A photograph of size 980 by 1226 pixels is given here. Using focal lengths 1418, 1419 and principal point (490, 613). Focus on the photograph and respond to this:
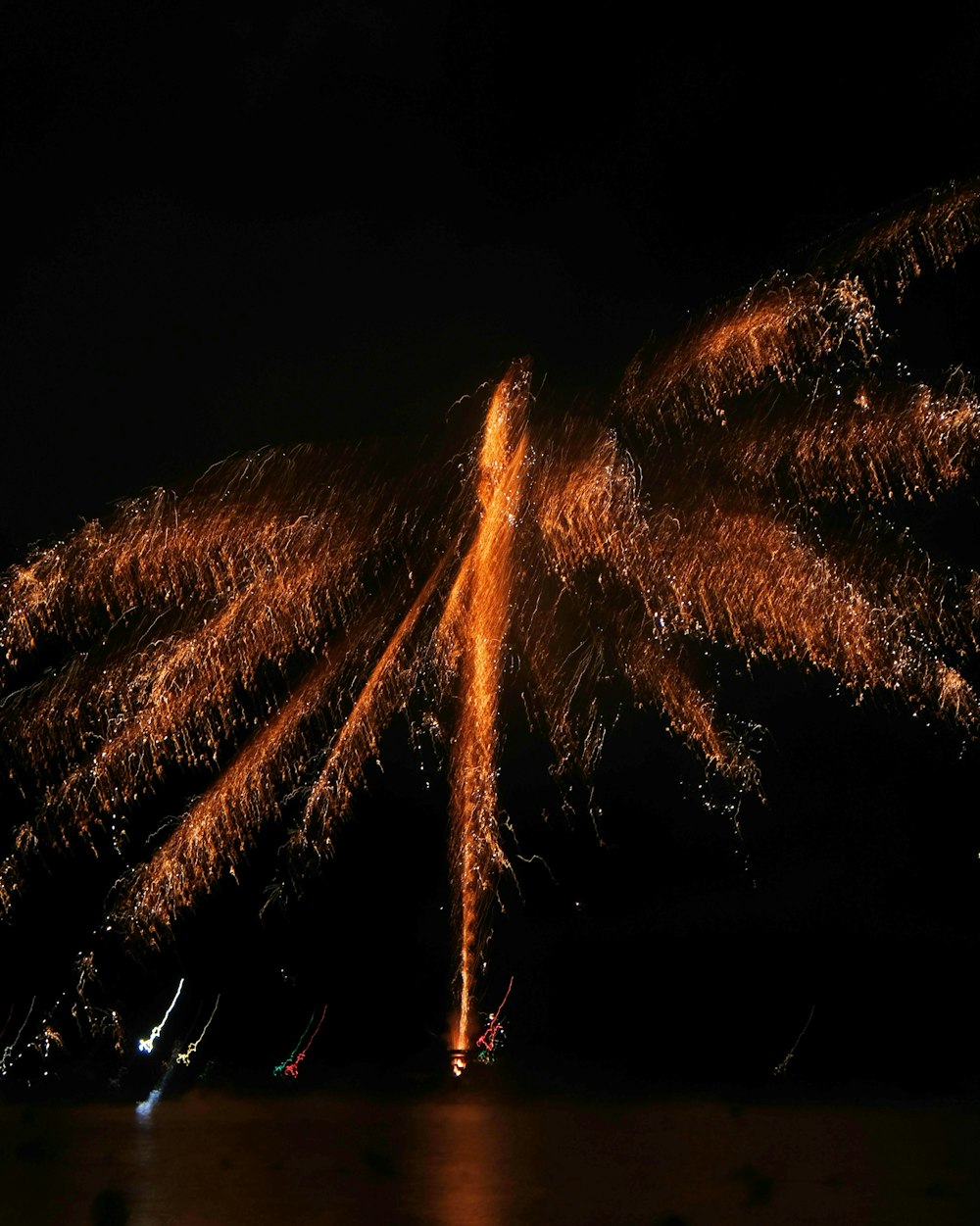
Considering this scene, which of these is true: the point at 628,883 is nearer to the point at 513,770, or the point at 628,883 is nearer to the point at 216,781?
the point at 513,770

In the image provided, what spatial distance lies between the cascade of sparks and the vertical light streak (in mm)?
14

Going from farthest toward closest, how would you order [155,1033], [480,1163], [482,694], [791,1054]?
[482,694], [155,1033], [791,1054], [480,1163]

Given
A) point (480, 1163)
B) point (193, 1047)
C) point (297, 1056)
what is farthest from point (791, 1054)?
point (193, 1047)

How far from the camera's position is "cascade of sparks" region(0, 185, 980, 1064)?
665 cm

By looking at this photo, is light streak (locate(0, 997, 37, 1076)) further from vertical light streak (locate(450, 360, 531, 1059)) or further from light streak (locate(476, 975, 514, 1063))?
light streak (locate(476, 975, 514, 1063))

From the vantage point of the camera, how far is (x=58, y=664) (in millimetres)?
7117

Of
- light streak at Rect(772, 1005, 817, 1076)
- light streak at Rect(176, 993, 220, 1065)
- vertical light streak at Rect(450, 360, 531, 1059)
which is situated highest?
vertical light streak at Rect(450, 360, 531, 1059)

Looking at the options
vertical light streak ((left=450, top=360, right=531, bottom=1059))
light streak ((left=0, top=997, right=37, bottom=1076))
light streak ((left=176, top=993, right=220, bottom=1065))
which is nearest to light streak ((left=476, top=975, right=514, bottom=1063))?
vertical light streak ((left=450, top=360, right=531, bottom=1059))

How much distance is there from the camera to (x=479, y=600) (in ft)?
23.5

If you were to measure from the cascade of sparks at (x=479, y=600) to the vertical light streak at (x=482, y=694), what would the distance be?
1cm

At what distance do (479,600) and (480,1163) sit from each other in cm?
300

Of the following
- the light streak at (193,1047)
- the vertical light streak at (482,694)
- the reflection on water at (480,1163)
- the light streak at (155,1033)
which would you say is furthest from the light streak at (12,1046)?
the vertical light streak at (482,694)

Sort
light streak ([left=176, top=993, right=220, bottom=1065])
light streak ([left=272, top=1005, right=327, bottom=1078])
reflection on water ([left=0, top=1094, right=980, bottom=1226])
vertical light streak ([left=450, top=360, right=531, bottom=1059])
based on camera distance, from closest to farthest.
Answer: reflection on water ([left=0, top=1094, right=980, bottom=1226])
vertical light streak ([left=450, top=360, right=531, bottom=1059])
light streak ([left=272, top=1005, right=327, bottom=1078])
light streak ([left=176, top=993, right=220, bottom=1065])

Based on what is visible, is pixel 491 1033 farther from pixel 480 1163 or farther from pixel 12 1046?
pixel 12 1046
